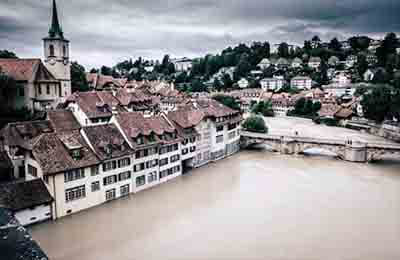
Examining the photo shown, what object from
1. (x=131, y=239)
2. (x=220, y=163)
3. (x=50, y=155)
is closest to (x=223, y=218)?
(x=131, y=239)

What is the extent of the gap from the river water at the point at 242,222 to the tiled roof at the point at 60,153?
3.30 m

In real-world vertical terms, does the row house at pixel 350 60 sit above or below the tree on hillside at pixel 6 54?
above

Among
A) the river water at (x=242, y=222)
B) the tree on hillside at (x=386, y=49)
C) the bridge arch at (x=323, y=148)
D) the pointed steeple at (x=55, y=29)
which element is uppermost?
the tree on hillside at (x=386, y=49)

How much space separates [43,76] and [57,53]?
4.43m

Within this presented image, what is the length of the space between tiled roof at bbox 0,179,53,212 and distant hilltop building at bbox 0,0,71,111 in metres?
17.3

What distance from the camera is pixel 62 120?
32.2 meters

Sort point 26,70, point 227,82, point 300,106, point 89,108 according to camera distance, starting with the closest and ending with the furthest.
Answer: point 89,108
point 26,70
point 300,106
point 227,82

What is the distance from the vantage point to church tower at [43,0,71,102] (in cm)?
4188

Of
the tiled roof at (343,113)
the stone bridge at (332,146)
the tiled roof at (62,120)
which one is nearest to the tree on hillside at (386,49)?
the tiled roof at (343,113)

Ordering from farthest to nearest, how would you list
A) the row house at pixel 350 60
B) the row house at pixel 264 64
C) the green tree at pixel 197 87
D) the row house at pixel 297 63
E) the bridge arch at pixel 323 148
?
1. the row house at pixel 264 64
2. the row house at pixel 297 63
3. the row house at pixel 350 60
4. the green tree at pixel 197 87
5. the bridge arch at pixel 323 148

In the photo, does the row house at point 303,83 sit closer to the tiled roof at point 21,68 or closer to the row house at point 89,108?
the row house at point 89,108

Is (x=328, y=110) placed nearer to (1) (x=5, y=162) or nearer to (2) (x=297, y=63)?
(1) (x=5, y=162)

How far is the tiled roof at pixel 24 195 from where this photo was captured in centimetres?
1953

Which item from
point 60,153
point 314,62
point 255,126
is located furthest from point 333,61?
point 60,153
